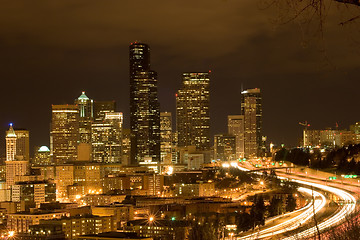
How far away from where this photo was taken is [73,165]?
62.5 metres

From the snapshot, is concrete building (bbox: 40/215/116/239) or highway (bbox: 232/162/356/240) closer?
highway (bbox: 232/162/356/240)

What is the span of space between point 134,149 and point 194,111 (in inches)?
402

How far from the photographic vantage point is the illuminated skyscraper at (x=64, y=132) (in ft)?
259

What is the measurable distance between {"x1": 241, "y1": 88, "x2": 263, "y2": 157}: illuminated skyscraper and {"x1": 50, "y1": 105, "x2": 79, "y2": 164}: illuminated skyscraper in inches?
933

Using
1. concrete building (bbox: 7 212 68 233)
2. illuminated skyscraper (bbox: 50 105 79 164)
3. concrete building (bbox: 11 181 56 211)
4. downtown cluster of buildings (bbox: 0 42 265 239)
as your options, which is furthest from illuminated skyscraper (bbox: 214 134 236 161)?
concrete building (bbox: 7 212 68 233)

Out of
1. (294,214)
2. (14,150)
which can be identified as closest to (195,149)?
(14,150)

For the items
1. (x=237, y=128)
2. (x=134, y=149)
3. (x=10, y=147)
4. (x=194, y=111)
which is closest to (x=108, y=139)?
(x=134, y=149)

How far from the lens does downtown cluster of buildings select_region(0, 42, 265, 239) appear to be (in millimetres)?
54219

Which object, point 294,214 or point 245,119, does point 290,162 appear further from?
point 245,119

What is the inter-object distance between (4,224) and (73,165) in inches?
995

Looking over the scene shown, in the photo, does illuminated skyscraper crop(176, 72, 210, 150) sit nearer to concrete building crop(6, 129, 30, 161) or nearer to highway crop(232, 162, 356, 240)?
concrete building crop(6, 129, 30, 161)

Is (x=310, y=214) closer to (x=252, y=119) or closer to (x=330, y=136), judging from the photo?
(x=330, y=136)

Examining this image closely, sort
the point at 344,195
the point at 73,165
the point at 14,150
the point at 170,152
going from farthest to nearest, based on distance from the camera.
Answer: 1. the point at 170,152
2. the point at 14,150
3. the point at 73,165
4. the point at 344,195

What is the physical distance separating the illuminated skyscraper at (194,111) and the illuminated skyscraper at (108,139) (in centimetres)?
961
